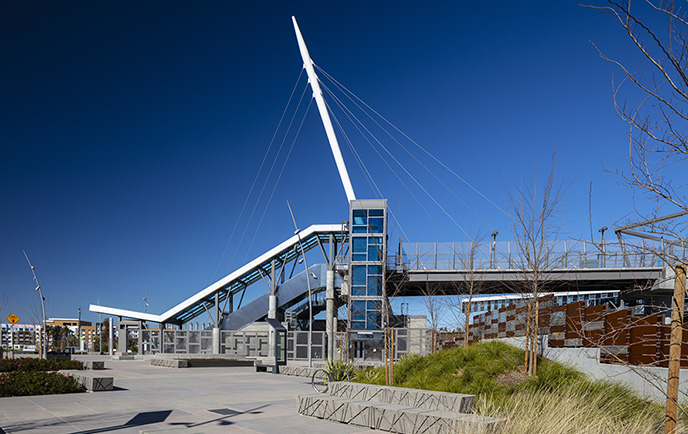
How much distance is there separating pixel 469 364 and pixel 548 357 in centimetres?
280

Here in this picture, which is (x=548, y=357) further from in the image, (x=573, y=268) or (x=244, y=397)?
(x=573, y=268)

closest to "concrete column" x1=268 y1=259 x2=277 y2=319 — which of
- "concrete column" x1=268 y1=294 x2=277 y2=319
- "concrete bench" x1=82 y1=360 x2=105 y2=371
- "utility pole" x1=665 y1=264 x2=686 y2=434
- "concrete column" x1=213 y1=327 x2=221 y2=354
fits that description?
"concrete column" x1=268 y1=294 x2=277 y2=319

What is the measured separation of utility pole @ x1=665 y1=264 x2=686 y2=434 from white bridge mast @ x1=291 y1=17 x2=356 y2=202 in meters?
42.6

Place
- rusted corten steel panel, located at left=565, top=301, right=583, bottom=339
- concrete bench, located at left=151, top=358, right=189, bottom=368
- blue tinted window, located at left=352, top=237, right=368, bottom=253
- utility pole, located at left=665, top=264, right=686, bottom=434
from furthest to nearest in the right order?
1. blue tinted window, located at left=352, top=237, right=368, bottom=253
2. concrete bench, located at left=151, top=358, right=189, bottom=368
3. rusted corten steel panel, located at left=565, top=301, right=583, bottom=339
4. utility pole, located at left=665, top=264, right=686, bottom=434

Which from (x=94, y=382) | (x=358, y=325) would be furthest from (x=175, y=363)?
(x=94, y=382)

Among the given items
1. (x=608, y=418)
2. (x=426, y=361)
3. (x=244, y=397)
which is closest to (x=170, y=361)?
(x=244, y=397)

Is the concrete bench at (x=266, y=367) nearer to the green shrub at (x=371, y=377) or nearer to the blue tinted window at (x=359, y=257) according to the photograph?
the blue tinted window at (x=359, y=257)

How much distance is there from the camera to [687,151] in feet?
17.7

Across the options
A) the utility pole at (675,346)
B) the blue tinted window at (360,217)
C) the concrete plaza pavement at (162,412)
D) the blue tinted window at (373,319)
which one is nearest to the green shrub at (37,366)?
the concrete plaza pavement at (162,412)

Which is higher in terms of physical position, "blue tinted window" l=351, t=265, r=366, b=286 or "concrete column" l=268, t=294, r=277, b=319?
"blue tinted window" l=351, t=265, r=366, b=286

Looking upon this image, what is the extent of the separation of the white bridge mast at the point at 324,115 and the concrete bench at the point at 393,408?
35607 millimetres

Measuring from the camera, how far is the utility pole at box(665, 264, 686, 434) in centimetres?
667

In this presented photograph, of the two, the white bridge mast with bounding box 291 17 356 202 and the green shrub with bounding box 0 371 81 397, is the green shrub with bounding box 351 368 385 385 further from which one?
the white bridge mast with bounding box 291 17 356 202

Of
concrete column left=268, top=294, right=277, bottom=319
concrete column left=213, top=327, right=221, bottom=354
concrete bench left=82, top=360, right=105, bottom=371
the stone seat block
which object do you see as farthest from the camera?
concrete column left=213, top=327, right=221, bottom=354
